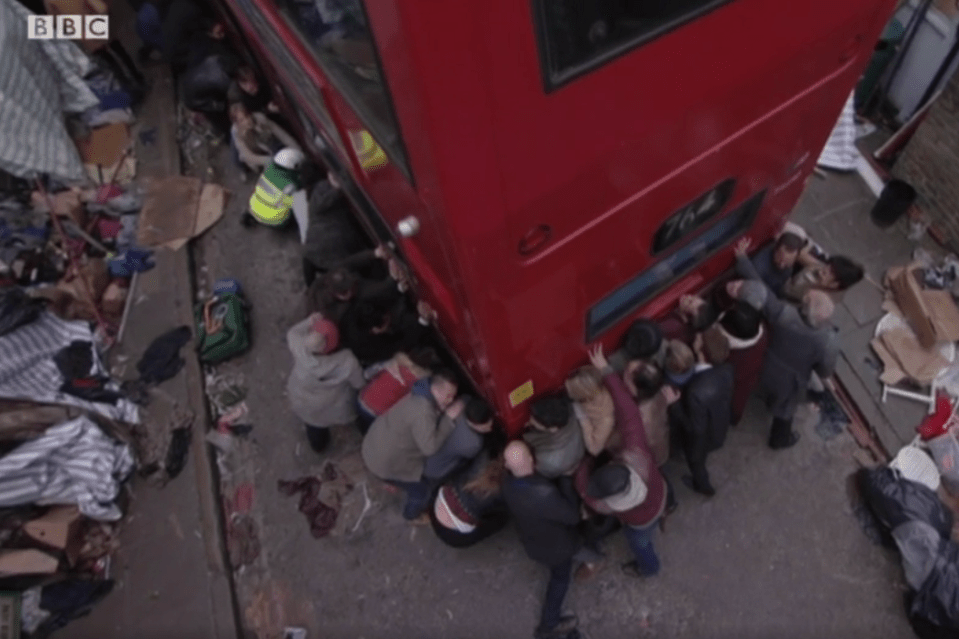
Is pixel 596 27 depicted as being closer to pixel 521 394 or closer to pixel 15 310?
pixel 521 394

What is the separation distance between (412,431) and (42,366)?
3090 mm

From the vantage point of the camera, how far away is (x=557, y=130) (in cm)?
200

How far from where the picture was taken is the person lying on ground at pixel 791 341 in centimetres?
388

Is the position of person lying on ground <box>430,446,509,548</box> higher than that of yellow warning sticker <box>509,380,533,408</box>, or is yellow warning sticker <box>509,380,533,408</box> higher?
yellow warning sticker <box>509,380,533,408</box>

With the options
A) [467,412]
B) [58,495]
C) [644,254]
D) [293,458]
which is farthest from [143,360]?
[644,254]

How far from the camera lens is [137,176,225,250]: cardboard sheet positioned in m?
6.07

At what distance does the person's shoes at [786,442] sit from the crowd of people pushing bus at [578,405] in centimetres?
2

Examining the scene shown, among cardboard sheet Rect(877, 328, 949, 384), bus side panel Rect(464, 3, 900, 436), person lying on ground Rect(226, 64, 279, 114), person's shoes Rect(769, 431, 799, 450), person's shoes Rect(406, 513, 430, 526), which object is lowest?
person's shoes Rect(406, 513, 430, 526)

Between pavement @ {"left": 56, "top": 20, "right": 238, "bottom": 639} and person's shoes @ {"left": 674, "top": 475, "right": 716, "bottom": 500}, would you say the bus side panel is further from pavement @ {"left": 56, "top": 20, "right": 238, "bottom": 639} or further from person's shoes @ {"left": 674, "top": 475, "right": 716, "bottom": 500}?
pavement @ {"left": 56, "top": 20, "right": 238, "bottom": 639}

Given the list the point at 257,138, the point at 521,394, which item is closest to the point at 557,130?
the point at 521,394

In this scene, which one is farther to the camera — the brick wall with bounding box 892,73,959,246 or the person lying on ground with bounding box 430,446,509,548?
the brick wall with bounding box 892,73,959,246

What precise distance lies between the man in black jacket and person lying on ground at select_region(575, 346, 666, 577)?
6.6 inches

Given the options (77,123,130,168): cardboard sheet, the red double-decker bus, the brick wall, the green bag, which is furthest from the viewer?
(77,123,130,168): cardboard sheet

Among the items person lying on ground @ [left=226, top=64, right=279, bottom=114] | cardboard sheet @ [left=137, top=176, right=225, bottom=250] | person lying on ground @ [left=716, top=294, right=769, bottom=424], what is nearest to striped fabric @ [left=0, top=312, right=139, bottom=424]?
cardboard sheet @ [left=137, top=176, right=225, bottom=250]
